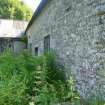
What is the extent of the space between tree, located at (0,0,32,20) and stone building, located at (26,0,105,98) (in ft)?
91.4

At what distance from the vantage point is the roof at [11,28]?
22156mm

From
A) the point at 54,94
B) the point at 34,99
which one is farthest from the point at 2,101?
the point at 54,94

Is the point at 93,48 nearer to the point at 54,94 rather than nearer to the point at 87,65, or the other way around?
the point at 87,65

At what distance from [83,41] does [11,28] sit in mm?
18287

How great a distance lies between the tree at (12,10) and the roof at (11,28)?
10.8 meters

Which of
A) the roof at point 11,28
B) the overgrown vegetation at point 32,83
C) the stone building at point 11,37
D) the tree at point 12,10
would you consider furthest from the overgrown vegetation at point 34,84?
the tree at point 12,10

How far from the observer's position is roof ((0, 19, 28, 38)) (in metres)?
22.2

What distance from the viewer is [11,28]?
2345 cm

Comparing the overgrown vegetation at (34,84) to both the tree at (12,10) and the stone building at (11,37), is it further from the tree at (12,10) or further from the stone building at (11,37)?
the tree at (12,10)

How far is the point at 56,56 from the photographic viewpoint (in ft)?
27.5

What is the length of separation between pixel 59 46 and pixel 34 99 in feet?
9.53

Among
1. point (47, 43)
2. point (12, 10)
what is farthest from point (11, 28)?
point (47, 43)

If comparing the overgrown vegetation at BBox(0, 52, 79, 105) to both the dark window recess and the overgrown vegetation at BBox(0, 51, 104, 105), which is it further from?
the dark window recess

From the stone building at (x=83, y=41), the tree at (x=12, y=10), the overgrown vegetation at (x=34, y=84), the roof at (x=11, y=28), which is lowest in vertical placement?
the overgrown vegetation at (x=34, y=84)
